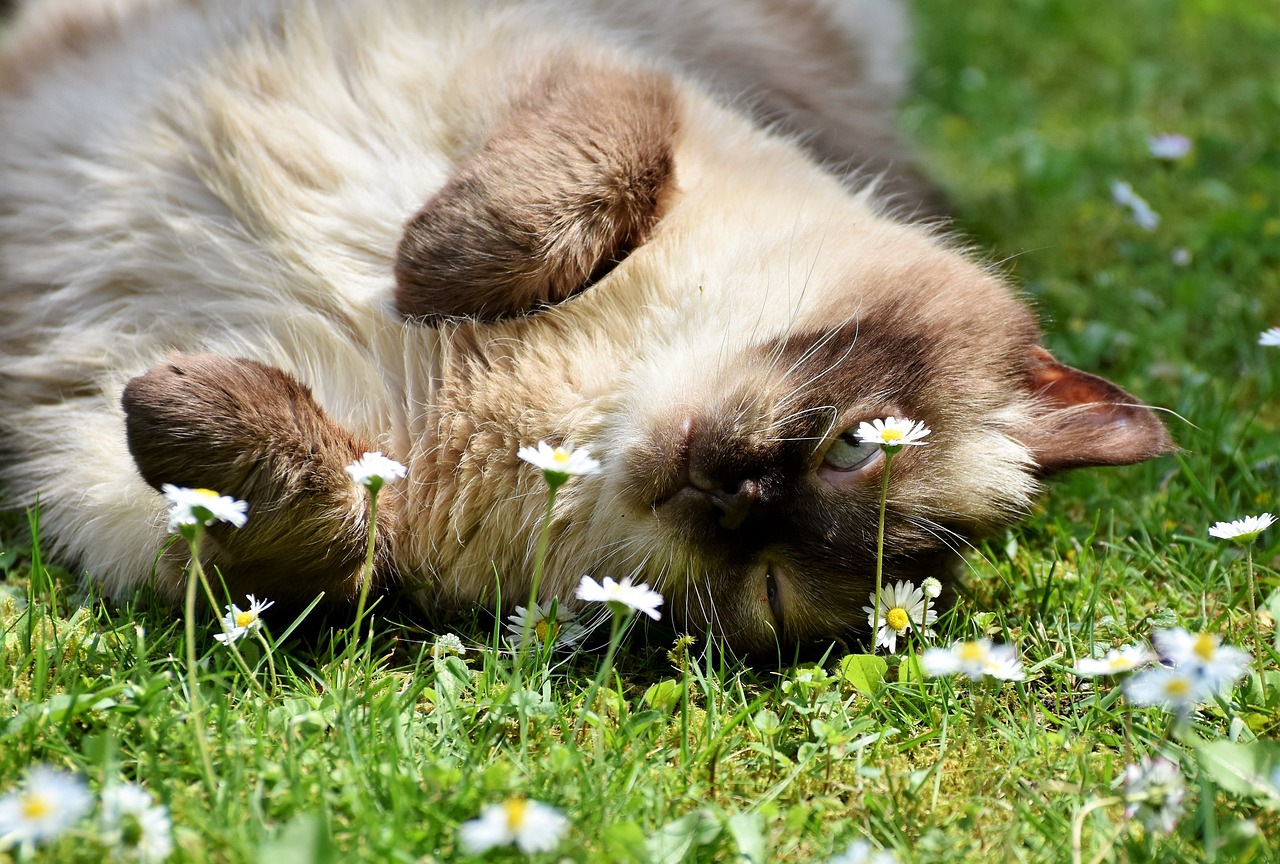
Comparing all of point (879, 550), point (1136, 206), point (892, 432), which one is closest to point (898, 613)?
point (879, 550)

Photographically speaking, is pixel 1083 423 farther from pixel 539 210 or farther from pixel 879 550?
pixel 539 210

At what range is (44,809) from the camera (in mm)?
1441

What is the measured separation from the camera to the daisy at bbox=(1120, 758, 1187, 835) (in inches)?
69.1

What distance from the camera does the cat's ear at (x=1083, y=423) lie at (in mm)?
2594

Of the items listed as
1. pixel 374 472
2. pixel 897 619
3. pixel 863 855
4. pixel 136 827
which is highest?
pixel 374 472

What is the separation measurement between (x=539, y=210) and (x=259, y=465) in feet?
2.62

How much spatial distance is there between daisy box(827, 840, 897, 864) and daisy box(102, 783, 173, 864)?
35.4 inches

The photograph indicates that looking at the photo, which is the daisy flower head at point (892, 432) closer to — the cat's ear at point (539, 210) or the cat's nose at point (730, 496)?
the cat's nose at point (730, 496)

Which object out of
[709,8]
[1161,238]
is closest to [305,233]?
Answer: [709,8]

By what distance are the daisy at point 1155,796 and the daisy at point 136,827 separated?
134cm

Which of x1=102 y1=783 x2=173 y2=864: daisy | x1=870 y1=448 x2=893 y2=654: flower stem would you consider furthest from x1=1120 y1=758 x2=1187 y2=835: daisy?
x1=102 y1=783 x2=173 y2=864: daisy

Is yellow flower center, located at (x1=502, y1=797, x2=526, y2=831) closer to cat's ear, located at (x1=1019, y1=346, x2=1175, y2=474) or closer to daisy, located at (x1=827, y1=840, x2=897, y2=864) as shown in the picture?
daisy, located at (x1=827, y1=840, x2=897, y2=864)

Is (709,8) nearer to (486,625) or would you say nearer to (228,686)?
(486,625)

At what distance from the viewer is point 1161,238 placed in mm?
4316
